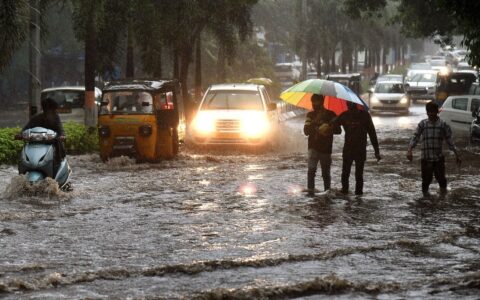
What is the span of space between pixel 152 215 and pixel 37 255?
12.1 ft

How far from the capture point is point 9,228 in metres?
13.6

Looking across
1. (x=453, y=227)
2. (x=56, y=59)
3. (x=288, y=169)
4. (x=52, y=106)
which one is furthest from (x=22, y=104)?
(x=453, y=227)

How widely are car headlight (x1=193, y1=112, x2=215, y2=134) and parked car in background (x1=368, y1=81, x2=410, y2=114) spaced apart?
23.6m

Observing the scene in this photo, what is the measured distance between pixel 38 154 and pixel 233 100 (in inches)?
443

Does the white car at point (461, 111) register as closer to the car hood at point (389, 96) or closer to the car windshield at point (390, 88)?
the car hood at point (389, 96)

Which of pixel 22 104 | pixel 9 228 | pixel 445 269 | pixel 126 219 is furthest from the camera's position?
pixel 22 104

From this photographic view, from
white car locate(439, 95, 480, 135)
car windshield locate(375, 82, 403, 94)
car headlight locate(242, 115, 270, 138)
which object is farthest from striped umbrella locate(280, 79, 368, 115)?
car windshield locate(375, 82, 403, 94)

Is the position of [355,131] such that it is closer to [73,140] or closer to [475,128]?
[73,140]

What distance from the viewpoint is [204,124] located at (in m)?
26.0

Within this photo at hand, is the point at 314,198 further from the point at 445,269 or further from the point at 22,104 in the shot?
the point at 22,104

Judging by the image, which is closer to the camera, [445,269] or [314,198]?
[445,269]

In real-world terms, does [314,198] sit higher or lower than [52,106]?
lower

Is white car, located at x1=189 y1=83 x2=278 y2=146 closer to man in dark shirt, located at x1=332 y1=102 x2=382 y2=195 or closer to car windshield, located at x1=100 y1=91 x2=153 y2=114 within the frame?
car windshield, located at x1=100 y1=91 x2=153 y2=114

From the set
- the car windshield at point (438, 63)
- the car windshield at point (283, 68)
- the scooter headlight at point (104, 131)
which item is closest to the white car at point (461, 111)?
the scooter headlight at point (104, 131)
